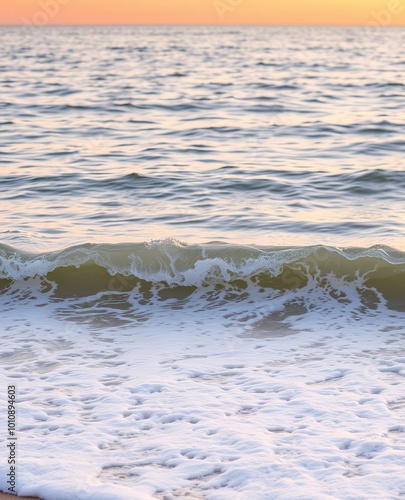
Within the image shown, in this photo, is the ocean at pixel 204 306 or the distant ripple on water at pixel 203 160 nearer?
the ocean at pixel 204 306

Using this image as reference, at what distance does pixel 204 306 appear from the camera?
792 cm

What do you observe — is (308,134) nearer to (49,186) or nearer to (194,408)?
(49,186)

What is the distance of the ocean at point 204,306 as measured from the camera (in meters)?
4.61

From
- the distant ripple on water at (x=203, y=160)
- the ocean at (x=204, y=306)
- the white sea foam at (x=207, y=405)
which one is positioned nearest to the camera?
the white sea foam at (x=207, y=405)

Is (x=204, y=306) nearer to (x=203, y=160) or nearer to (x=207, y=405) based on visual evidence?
(x=207, y=405)

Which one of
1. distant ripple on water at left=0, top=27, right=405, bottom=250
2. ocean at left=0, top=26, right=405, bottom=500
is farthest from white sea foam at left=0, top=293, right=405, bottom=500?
distant ripple on water at left=0, top=27, right=405, bottom=250

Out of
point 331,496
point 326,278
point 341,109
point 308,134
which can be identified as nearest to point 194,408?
point 331,496

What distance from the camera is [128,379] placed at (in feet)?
19.2

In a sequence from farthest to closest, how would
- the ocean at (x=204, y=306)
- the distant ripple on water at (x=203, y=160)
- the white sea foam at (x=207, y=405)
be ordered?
1. the distant ripple on water at (x=203, y=160)
2. the ocean at (x=204, y=306)
3. the white sea foam at (x=207, y=405)

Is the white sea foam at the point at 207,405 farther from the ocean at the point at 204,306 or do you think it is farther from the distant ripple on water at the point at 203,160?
the distant ripple on water at the point at 203,160

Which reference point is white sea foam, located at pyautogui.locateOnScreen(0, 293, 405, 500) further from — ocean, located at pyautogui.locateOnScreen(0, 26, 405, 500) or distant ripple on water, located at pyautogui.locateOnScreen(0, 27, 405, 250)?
distant ripple on water, located at pyautogui.locateOnScreen(0, 27, 405, 250)

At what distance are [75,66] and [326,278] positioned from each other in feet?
85.5

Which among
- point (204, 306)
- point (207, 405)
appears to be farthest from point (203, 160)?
point (207, 405)

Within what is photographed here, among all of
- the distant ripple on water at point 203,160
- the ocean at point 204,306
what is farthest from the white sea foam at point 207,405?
the distant ripple on water at point 203,160
